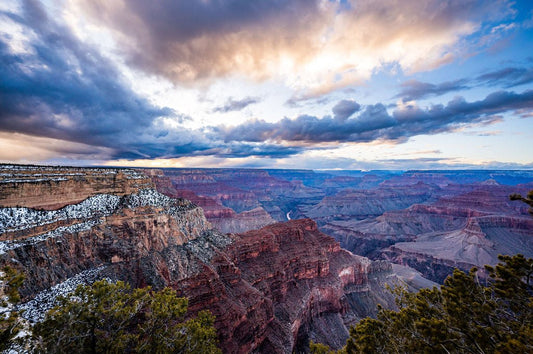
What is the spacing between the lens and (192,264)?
28266mm

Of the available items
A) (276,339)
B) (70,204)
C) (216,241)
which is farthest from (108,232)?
(276,339)

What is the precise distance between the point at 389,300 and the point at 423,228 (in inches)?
3896

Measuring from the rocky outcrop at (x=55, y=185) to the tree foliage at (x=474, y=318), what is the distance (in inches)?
1164

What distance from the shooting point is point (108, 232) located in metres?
24.9

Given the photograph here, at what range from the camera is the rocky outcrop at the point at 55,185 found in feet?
65.0

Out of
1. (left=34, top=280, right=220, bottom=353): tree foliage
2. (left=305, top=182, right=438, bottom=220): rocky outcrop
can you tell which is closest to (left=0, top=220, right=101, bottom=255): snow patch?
(left=34, top=280, right=220, bottom=353): tree foliage

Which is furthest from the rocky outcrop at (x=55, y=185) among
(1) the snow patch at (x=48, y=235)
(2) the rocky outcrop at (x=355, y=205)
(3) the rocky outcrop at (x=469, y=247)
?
(2) the rocky outcrop at (x=355, y=205)

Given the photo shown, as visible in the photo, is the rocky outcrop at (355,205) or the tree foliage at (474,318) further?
the rocky outcrop at (355,205)

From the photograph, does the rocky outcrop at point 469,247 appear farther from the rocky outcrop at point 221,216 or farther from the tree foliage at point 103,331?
the tree foliage at point 103,331

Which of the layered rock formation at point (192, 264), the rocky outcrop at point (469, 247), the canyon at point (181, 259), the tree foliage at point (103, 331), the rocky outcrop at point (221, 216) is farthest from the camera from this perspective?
the rocky outcrop at point (221, 216)

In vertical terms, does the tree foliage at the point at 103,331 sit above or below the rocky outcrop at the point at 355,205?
above

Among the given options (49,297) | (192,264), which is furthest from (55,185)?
(192,264)

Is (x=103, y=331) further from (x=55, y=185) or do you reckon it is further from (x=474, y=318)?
(x=55, y=185)

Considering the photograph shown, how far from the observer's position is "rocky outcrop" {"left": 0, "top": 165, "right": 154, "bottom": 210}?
19.8 m
